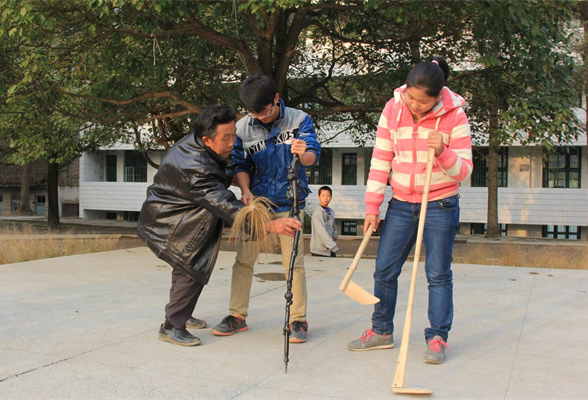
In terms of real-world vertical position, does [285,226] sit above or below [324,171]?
below

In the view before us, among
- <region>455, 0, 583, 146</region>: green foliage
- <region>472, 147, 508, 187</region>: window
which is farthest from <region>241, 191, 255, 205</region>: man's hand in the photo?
<region>472, 147, 508, 187</region>: window

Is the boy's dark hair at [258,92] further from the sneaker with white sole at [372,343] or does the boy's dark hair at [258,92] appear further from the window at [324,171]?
the window at [324,171]

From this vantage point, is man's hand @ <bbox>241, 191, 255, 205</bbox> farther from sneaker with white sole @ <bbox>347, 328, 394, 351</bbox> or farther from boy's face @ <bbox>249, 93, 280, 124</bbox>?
sneaker with white sole @ <bbox>347, 328, 394, 351</bbox>

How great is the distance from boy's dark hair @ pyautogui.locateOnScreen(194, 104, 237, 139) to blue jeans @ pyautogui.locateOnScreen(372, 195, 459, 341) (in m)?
1.31

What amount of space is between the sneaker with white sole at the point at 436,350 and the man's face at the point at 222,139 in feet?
6.22

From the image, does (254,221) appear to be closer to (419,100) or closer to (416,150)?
(416,150)

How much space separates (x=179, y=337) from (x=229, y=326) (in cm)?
47

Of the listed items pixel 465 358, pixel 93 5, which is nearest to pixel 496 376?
pixel 465 358

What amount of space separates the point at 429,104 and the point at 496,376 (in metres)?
1.71

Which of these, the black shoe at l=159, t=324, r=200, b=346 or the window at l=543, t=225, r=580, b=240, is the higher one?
the black shoe at l=159, t=324, r=200, b=346

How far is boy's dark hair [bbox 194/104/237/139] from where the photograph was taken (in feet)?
13.6

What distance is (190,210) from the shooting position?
13.7ft

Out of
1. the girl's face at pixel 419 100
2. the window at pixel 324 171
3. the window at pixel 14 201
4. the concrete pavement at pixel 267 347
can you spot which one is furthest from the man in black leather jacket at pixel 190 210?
the window at pixel 14 201

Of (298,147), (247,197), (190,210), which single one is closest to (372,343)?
(247,197)
